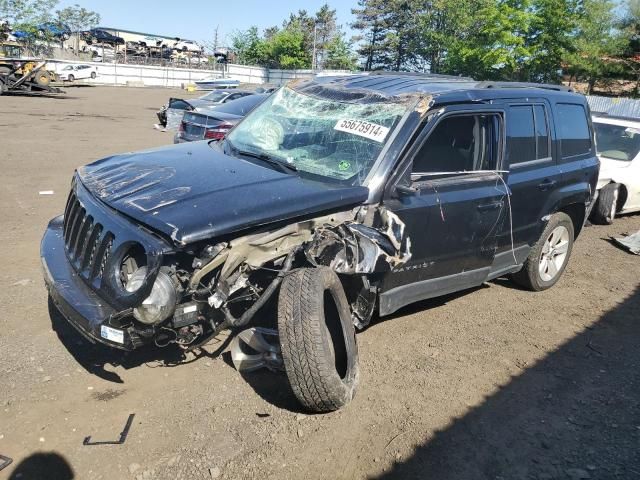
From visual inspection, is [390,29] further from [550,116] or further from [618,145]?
[550,116]

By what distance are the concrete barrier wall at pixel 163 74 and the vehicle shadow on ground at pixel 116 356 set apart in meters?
38.1

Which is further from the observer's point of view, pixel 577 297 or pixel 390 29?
pixel 390 29

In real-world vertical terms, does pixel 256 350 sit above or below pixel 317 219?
below

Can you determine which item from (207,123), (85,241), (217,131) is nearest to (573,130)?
(85,241)

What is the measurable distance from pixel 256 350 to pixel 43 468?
125 cm

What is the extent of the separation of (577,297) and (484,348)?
69.1 inches

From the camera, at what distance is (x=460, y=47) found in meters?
38.0

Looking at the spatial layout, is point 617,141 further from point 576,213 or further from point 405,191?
point 405,191

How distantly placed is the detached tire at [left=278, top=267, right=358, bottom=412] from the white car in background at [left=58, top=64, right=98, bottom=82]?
1627 inches

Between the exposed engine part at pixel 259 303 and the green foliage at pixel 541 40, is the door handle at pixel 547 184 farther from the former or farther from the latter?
the green foliage at pixel 541 40

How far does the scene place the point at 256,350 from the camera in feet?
10.9

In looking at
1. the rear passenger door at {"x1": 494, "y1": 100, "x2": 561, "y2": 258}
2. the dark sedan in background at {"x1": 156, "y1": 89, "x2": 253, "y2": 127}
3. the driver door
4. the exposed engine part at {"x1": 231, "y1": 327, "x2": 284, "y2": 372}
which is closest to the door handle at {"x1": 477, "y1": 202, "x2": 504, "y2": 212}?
the driver door

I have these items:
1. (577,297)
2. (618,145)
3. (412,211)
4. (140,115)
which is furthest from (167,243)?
(140,115)

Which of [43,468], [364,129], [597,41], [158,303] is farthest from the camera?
[597,41]
